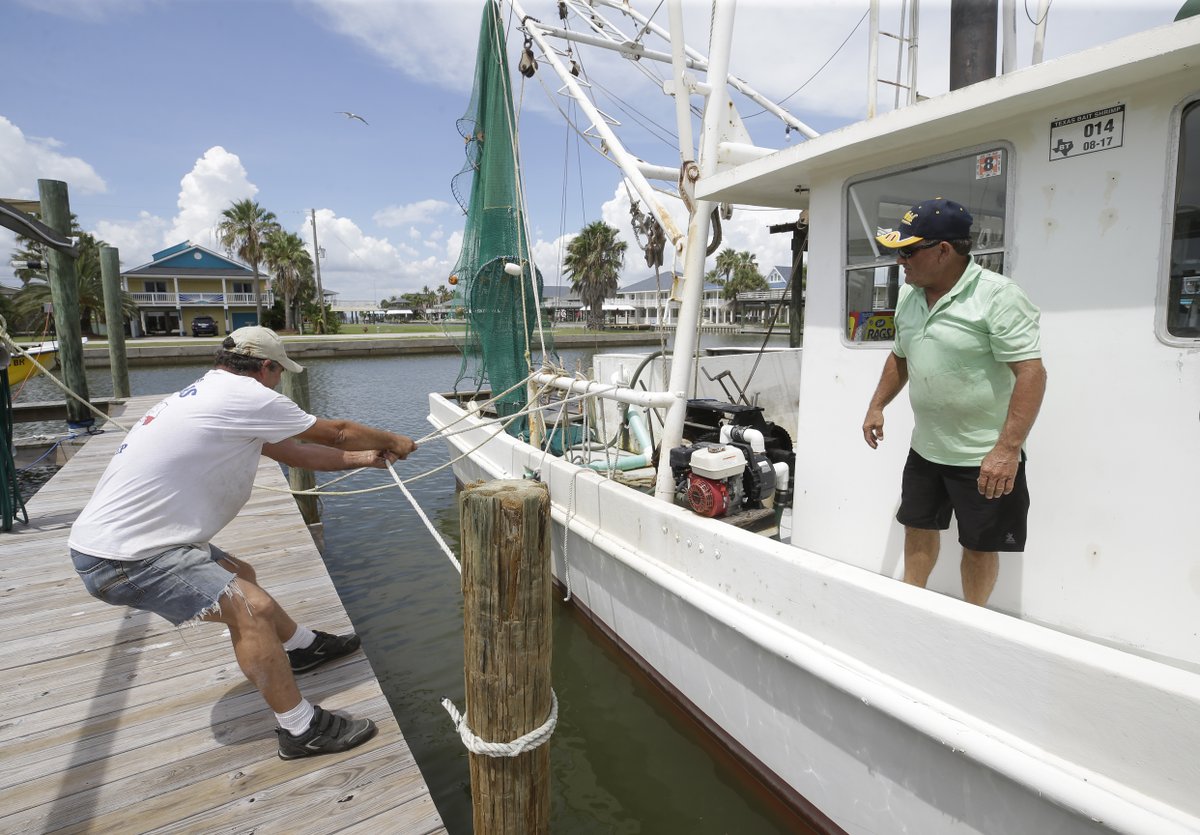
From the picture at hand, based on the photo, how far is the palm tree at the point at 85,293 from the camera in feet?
102

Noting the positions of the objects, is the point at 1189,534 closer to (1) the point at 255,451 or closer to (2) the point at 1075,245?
(2) the point at 1075,245

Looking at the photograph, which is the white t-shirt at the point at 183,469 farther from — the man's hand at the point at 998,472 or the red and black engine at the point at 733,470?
the man's hand at the point at 998,472

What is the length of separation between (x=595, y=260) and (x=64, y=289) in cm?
4421

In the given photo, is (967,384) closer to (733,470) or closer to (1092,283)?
(1092,283)

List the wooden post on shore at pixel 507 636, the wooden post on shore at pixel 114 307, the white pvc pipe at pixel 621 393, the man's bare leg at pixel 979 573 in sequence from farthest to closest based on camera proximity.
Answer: the wooden post on shore at pixel 114 307
the white pvc pipe at pixel 621 393
the man's bare leg at pixel 979 573
the wooden post on shore at pixel 507 636

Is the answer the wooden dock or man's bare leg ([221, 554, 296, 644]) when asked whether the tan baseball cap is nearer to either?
man's bare leg ([221, 554, 296, 644])

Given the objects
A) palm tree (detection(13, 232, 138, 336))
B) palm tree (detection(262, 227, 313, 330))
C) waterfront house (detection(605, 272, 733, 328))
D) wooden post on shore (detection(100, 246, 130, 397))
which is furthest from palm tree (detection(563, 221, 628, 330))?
wooden post on shore (detection(100, 246, 130, 397))

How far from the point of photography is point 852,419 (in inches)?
124

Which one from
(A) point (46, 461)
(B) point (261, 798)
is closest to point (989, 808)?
(B) point (261, 798)

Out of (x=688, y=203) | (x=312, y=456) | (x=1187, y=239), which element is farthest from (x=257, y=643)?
(x=1187, y=239)

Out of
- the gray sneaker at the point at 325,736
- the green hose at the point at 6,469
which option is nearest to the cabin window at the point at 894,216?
the gray sneaker at the point at 325,736

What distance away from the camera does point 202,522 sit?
239cm

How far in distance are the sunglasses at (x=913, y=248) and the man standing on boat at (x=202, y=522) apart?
2.48m

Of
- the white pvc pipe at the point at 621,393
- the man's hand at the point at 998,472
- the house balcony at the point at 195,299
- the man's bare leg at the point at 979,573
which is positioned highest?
the house balcony at the point at 195,299
